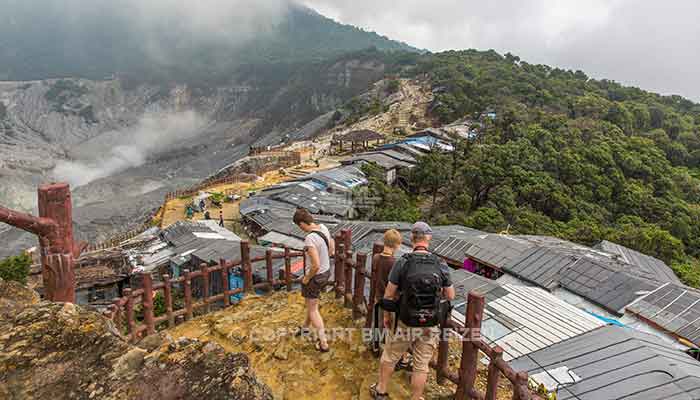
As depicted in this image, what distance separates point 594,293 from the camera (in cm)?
1283

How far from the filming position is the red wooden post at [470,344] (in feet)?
12.7

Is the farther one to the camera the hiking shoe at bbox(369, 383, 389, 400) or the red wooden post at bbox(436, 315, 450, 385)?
the hiking shoe at bbox(369, 383, 389, 400)

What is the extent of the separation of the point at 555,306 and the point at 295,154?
125 feet

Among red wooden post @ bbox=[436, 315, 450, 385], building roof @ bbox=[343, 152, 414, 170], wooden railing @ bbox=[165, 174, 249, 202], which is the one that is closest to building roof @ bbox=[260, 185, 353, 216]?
building roof @ bbox=[343, 152, 414, 170]

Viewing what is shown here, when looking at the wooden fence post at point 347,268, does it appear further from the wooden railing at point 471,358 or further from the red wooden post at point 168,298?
the red wooden post at point 168,298

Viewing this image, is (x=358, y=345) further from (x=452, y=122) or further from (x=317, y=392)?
(x=452, y=122)

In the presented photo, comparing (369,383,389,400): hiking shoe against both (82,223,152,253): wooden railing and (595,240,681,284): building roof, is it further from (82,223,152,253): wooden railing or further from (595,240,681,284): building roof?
(82,223,152,253): wooden railing

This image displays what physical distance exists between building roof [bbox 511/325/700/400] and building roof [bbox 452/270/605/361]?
0.36 meters

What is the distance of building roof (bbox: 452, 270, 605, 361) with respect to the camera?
9078mm

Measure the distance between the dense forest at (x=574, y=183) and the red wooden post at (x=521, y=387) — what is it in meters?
23.1

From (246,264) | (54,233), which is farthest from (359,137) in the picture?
(54,233)

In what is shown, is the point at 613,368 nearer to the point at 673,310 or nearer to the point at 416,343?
the point at 416,343

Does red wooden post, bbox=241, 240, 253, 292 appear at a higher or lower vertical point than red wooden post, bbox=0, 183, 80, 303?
lower

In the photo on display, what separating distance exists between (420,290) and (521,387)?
1.09 meters
